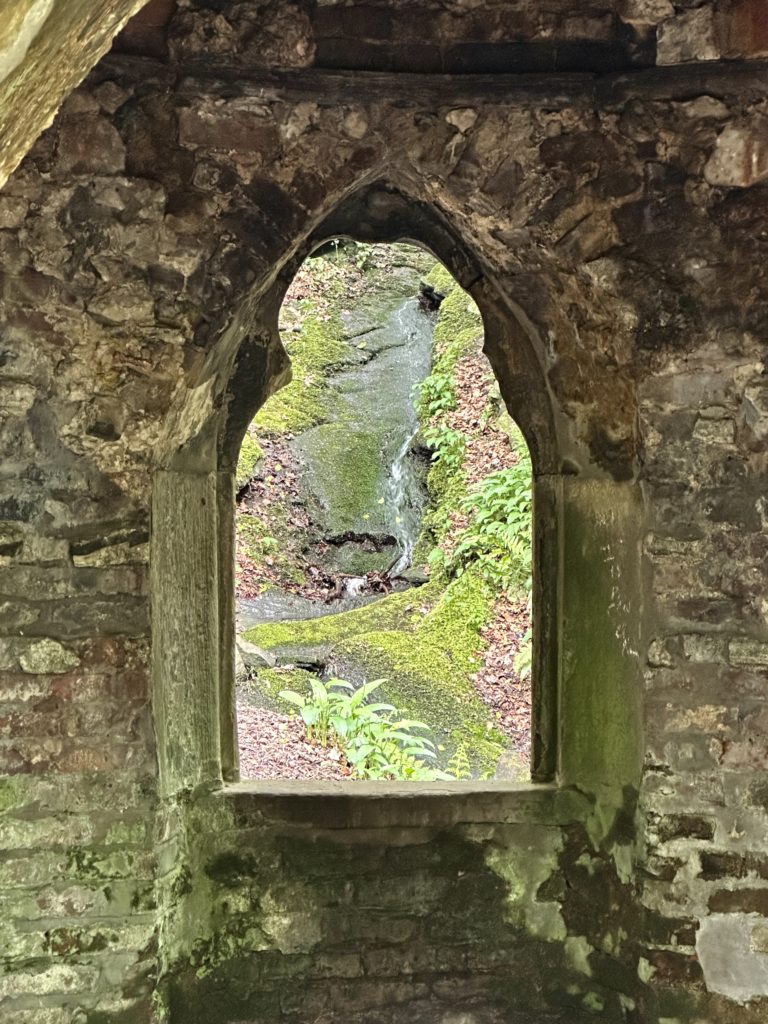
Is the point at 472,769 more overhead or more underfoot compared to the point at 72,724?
more underfoot

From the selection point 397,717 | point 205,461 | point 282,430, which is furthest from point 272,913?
point 282,430

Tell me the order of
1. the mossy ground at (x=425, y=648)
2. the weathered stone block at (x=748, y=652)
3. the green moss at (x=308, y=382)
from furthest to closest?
the green moss at (x=308, y=382)
the mossy ground at (x=425, y=648)
the weathered stone block at (x=748, y=652)

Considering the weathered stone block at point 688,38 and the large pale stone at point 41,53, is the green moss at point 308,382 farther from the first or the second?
the large pale stone at point 41,53

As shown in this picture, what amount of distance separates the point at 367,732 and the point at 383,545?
4067mm

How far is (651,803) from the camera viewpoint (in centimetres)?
→ 281

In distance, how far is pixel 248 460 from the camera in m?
9.77

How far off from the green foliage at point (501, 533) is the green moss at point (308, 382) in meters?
2.96

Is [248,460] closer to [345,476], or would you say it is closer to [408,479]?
[345,476]

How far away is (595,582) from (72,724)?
1771 millimetres

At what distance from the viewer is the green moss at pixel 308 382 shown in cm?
1059

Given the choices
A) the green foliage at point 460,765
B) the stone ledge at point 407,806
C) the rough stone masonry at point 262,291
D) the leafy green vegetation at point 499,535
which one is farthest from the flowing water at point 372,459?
the rough stone masonry at point 262,291

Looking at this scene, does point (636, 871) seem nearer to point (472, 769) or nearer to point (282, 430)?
point (472, 769)

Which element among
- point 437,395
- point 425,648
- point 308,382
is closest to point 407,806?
point 425,648

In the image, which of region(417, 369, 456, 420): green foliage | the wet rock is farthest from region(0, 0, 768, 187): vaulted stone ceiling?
region(417, 369, 456, 420): green foliage
